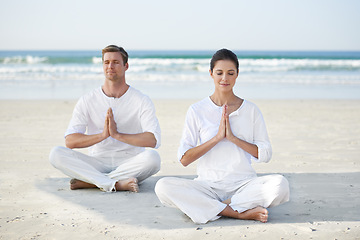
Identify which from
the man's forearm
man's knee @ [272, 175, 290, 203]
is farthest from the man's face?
man's knee @ [272, 175, 290, 203]

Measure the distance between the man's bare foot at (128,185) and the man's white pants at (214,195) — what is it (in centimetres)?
74

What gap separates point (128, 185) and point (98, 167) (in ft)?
1.26

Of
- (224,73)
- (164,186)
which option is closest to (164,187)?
(164,186)

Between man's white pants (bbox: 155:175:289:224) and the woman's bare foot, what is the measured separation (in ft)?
0.09

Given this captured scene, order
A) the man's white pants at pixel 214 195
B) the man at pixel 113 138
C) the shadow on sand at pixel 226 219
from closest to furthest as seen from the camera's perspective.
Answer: the man's white pants at pixel 214 195 → the shadow on sand at pixel 226 219 → the man at pixel 113 138

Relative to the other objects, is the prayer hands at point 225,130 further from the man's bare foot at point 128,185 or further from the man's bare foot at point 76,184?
the man's bare foot at point 76,184

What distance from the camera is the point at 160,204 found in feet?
12.6

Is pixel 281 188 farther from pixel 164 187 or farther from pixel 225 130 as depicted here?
pixel 164 187

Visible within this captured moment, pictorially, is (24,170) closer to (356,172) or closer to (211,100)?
(211,100)

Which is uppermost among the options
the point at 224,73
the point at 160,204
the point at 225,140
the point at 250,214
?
the point at 224,73

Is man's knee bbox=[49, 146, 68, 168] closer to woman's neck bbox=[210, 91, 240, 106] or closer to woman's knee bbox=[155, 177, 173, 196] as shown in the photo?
woman's knee bbox=[155, 177, 173, 196]

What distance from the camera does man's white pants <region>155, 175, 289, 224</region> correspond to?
329 cm

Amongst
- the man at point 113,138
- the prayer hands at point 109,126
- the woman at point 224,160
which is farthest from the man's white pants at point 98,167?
the woman at point 224,160

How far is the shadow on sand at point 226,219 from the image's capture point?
3.40 metres
